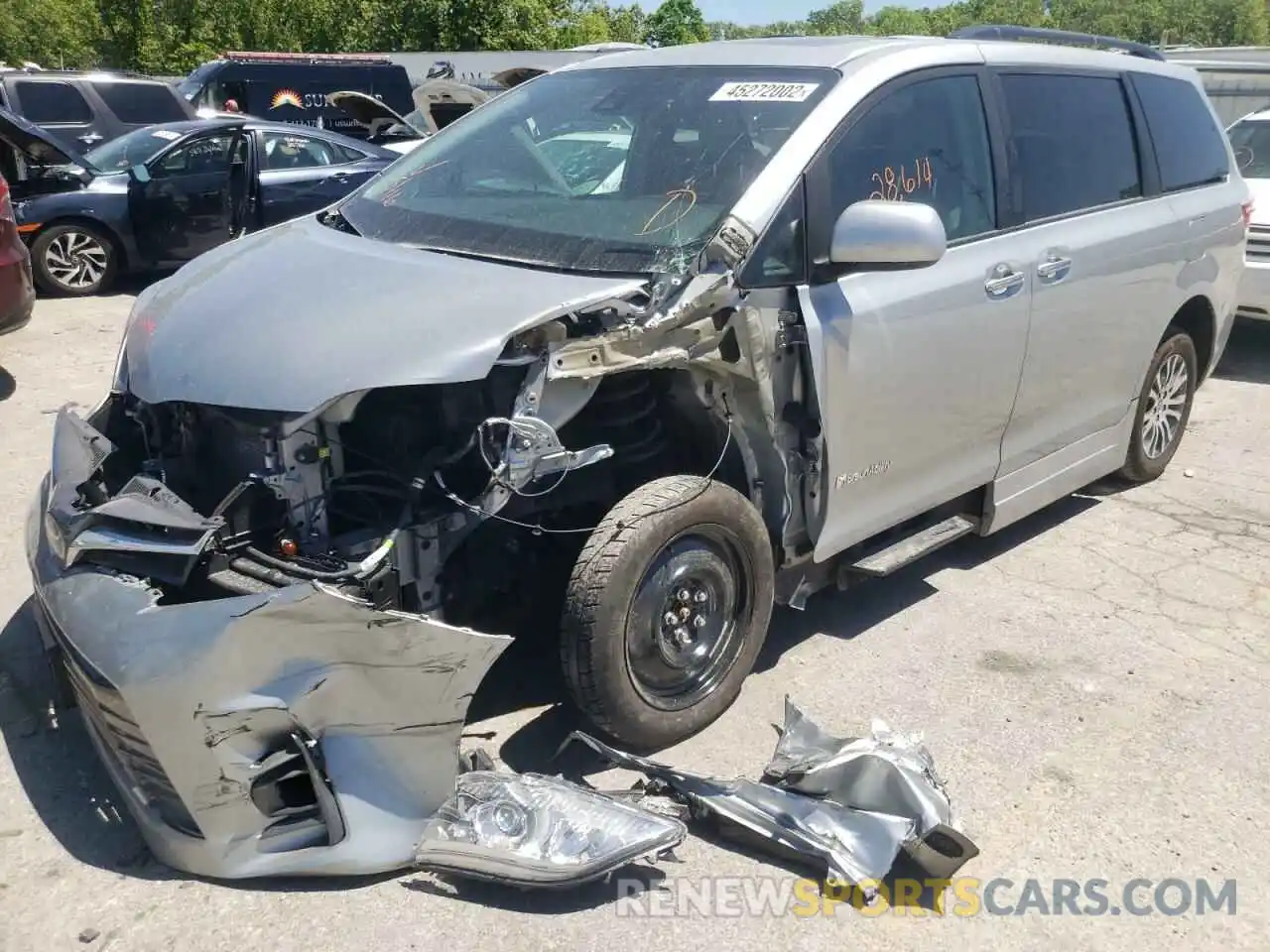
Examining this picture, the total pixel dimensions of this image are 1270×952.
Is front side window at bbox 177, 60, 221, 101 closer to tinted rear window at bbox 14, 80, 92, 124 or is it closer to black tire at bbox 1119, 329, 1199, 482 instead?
tinted rear window at bbox 14, 80, 92, 124

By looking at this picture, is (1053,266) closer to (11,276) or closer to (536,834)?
(536,834)

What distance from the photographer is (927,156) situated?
13.1 ft

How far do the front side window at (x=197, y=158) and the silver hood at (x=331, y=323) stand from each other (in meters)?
6.51

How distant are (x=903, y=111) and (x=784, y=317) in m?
0.97

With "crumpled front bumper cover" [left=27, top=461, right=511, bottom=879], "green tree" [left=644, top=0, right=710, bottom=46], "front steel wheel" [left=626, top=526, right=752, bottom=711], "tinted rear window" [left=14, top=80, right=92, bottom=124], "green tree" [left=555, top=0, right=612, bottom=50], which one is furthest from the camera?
"green tree" [left=644, top=0, right=710, bottom=46]

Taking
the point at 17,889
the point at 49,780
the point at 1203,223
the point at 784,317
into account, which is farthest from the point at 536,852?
the point at 1203,223

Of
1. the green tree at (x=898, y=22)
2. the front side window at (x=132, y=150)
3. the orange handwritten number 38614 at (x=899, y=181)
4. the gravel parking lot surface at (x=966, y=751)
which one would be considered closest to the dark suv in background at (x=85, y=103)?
the front side window at (x=132, y=150)

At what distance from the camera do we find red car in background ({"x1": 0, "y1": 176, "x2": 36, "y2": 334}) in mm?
6781

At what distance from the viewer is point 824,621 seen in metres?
4.41

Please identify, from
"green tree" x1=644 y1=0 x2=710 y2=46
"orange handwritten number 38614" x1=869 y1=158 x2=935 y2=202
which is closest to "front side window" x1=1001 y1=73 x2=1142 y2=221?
"orange handwritten number 38614" x1=869 y1=158 x2=935 y2=202

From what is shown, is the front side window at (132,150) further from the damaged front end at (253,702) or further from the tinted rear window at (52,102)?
the damaged front end at (253,702)

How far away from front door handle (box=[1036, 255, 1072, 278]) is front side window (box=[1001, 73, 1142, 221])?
18 cm

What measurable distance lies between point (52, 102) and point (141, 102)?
93cm

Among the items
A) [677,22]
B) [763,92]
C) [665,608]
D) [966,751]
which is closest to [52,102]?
[763,92]
